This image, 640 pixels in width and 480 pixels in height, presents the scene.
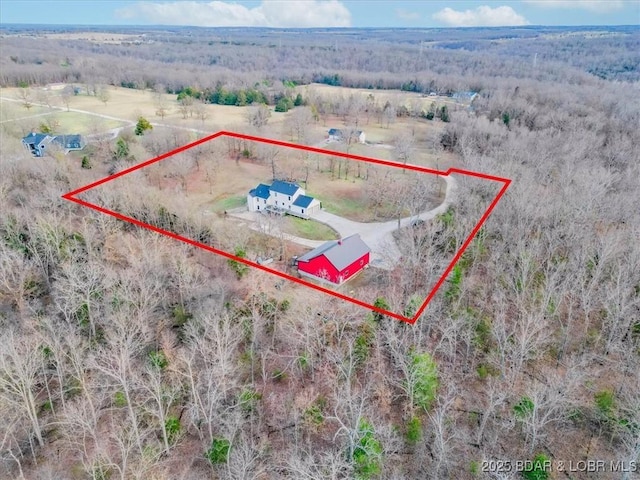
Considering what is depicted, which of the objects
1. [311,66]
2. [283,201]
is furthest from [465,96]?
[283,201]

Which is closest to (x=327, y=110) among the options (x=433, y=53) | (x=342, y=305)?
(x=342, y=305)

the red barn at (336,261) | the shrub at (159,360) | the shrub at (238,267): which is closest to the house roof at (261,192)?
the red barn at (336,261)

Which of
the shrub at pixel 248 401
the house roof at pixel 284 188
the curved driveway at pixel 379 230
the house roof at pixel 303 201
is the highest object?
the house roof at pixel 284 188

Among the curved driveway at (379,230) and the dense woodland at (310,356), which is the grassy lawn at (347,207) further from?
the dense woodland at (310,356)

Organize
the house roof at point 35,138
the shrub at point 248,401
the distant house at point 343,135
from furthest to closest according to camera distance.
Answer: the distant house at point 343,135, the house roof at point 35,138, the shrub at point 248,401

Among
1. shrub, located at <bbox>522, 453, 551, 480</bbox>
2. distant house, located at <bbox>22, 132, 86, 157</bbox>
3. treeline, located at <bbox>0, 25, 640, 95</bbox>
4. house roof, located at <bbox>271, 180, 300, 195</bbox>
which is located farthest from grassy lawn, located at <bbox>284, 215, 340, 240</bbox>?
treeline, located at <bbox>0, 25, 640, 95</bbox>
